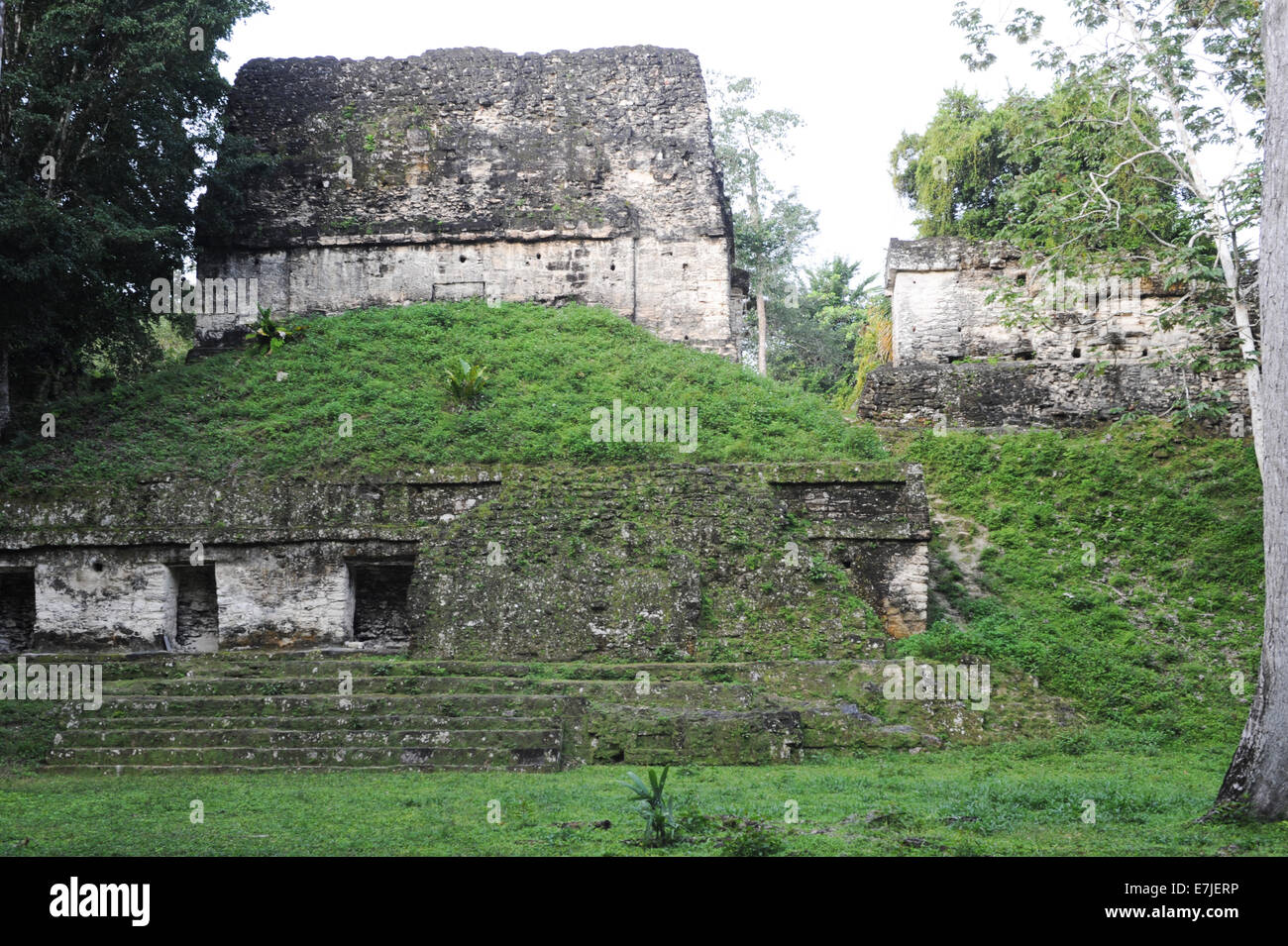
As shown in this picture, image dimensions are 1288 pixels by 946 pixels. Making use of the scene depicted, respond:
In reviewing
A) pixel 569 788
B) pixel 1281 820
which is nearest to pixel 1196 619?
pixel 1281 820

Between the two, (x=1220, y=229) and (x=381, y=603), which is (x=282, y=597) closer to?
(x=381, y=603)

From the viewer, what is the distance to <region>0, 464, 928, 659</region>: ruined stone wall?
11.9m

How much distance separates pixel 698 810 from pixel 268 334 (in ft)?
41.6

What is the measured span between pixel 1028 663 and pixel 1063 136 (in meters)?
6.30

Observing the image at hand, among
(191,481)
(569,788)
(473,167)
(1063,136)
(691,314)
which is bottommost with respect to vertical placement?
(569,788)

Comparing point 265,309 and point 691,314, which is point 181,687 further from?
point 691,314

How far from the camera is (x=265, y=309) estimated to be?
17.9 m

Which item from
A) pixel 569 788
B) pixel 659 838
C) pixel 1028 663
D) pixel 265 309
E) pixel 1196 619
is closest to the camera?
pixel 659 838

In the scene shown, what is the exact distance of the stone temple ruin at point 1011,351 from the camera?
1738 centimetres

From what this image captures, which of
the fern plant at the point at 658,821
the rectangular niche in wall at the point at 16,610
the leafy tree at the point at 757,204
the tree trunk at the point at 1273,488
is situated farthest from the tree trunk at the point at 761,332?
the fern plant at the point at 658,821

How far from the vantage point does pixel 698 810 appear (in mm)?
7117

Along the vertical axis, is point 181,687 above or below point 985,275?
below

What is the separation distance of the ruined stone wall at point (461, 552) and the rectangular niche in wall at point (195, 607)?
0.02 metres

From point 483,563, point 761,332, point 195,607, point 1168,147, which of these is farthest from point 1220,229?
point 761,332
